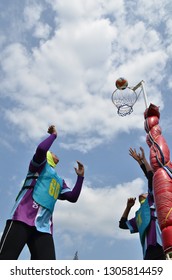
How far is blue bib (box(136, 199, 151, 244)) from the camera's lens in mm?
5793

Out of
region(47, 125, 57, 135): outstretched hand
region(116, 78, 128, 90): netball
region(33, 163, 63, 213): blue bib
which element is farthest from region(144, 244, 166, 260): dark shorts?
region(116, 78, 128, 90): netball

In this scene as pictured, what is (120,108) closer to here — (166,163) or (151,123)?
(151,123)

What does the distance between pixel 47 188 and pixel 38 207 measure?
31 centimetres

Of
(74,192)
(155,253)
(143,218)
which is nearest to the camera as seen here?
(74,192)

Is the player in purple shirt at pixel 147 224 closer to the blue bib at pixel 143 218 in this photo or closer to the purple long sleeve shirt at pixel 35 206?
the blue bib at pixel 143 218

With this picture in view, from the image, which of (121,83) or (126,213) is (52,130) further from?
(121,83)

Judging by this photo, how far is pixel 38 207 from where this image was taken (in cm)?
455

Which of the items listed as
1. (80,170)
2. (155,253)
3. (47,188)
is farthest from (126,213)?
(47,188)

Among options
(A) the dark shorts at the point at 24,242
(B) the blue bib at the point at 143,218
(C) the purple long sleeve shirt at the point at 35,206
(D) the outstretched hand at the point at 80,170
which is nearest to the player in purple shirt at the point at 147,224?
(B) the blue bib at the point at 143,218

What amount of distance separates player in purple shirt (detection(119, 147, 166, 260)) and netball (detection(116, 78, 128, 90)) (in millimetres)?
1851
